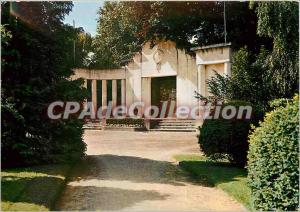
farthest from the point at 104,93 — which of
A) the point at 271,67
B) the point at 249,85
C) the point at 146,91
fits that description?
the point at 271,67

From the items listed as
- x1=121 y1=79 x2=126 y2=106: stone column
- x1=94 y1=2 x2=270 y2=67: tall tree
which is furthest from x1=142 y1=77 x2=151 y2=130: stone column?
x1=94 y1=2 x2=270 y2=67: tall tree

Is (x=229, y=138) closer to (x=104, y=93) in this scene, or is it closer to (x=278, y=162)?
(x=278, y=162)

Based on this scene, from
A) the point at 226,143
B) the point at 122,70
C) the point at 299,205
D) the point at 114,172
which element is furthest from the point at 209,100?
the point at 122,70

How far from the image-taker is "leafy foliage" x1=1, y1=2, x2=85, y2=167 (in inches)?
481

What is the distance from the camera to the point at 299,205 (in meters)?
6.17

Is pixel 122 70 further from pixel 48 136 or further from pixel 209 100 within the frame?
pixel 48 136

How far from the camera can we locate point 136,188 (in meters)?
9.97

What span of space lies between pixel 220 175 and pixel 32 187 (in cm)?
503

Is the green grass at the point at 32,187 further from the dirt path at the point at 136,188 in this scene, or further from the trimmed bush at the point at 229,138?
the trimmed bush at the point at 229,138

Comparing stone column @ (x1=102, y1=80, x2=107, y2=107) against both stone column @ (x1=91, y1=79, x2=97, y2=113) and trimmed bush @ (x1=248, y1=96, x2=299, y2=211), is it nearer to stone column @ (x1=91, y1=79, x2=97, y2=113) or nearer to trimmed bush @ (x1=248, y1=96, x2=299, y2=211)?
stone column @ (x1=91, y1=79, x2=97, y2=113)

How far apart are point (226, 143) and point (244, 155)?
75 centimetres

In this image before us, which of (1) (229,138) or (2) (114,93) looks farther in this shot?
(2) (114,93)

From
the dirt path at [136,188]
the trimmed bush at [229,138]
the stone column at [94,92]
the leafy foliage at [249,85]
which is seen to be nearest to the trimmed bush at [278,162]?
the dirt path at [136,188]

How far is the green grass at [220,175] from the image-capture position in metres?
9.01
